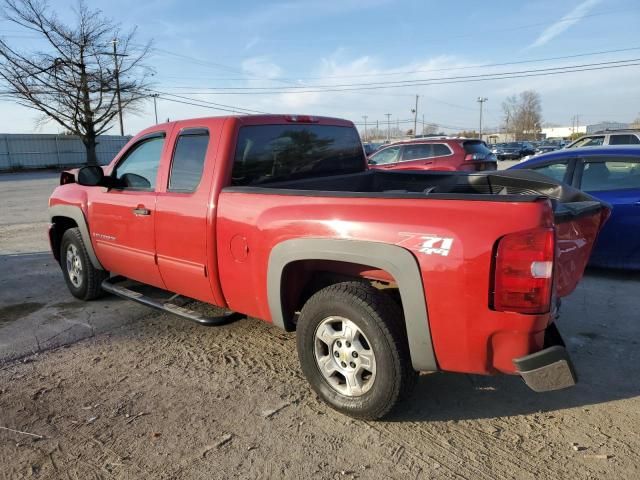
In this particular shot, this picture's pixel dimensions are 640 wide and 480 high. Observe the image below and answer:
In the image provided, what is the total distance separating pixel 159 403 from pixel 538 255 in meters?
2.51

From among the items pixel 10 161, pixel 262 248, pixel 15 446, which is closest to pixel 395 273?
pixel 262 248

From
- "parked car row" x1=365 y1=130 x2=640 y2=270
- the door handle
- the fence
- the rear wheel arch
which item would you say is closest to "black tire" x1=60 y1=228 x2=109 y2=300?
the door handle

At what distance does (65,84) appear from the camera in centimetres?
3631

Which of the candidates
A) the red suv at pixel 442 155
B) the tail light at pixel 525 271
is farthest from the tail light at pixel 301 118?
the red suv at pixel 442 155

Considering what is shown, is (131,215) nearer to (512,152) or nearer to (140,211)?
(140,211)

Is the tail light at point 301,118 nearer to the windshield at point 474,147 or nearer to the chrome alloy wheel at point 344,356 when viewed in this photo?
the chrome alloy wheel at point 344,356

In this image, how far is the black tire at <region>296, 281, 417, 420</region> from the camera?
9.25 feet

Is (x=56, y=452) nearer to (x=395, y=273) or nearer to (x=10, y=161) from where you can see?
(x=395, y=273)

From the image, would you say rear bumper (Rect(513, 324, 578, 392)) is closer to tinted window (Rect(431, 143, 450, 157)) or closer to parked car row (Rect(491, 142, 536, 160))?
tinted window (Rect(431, 143, 450, 157))

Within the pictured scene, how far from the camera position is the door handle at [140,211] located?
420 cm

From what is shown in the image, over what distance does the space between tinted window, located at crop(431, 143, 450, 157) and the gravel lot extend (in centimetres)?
878

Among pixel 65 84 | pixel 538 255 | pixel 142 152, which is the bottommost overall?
pixel 538 255

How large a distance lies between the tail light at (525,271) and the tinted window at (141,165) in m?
3.01

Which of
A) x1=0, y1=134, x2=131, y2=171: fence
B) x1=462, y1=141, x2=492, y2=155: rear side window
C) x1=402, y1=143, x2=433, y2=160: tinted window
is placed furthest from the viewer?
x1=0, y1=134, x2=131, y2=171: fence
